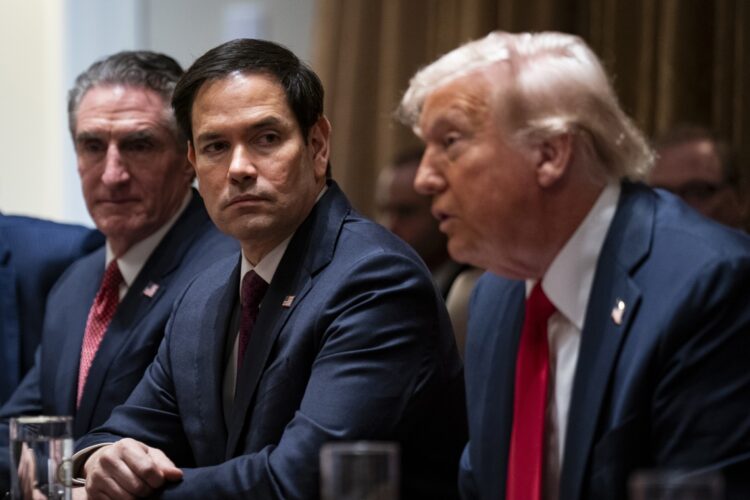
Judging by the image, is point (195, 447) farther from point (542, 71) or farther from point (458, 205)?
point (542, 71)

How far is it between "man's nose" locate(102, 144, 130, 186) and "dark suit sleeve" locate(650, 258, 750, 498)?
1.80 meters

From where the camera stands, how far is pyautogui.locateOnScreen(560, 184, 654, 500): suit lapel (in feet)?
7.21

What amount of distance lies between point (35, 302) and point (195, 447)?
1229 millimetres

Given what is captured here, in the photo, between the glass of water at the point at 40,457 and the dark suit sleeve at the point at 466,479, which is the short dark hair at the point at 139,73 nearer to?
the dark suit sleeve at the point at 466,479

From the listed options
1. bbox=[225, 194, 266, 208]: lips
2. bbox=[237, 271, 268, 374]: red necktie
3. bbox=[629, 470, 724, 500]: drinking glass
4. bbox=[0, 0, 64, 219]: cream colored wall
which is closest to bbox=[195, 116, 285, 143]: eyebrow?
bbox=[225, 194, 266, 208]: lips

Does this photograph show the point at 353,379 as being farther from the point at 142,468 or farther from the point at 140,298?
the point at 140,298

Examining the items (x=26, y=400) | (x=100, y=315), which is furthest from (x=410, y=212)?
(x=26, y=400)

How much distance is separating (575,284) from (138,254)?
1495 millimetres

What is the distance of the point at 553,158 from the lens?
234cm

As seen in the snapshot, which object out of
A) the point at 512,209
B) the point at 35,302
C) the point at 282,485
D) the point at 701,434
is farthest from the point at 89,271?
the point at 701,434

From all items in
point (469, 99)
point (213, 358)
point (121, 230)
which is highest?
point (469, 99)

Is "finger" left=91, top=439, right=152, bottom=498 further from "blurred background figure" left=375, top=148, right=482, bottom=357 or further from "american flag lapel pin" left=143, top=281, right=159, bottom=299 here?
"blurred background figure" left=375, top=148, right=482, bottom=357

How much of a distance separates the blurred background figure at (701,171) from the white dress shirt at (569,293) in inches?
82.4

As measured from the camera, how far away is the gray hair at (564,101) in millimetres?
2332
